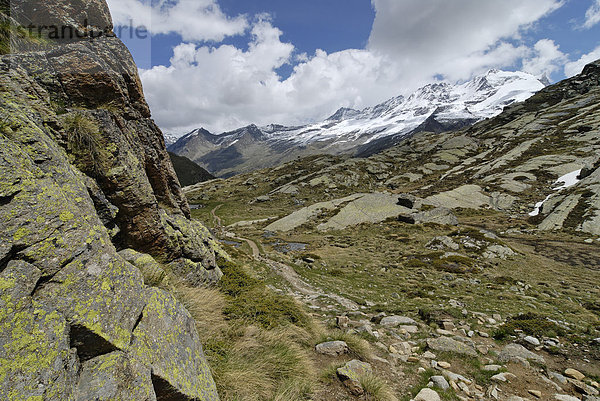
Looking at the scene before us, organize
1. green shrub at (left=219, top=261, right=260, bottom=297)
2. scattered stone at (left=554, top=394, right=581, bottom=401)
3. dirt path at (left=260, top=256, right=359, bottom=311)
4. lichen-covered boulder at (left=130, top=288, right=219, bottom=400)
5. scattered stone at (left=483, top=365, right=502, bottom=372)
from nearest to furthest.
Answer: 1. lichen-covered boulder at (left=130, top=288, right=219, bottom=400)
2. scattered stone at (left=554, top=394, right=581, bottom=401)
3. scattered stone at (left=483, top=365, right=502, bottom=372)
4. green shrub at (left=219, top=261, right=260, bottom=297)
5. dirt path at (left=260, top=256, right=359, bottom=311)

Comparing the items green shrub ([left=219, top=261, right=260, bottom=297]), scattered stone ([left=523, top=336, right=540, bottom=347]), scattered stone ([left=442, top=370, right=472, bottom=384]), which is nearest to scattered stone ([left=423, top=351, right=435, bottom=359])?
scattered stone ([left=442, top=370, right=472, bottom=384])

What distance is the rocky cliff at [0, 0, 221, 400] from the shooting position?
3371 millimetres

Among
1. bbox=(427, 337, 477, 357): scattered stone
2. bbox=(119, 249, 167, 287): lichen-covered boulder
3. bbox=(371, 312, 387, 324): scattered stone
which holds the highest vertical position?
bbox=(119, 249, 167, 287): lichen-covered boulder

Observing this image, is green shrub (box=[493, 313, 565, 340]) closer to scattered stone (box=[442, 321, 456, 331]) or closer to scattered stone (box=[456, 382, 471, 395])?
scattered stone (box=[442, 321, 456, 331])

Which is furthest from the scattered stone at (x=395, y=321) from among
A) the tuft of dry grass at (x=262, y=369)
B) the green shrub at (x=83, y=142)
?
the green shrub at (x=83, y=142)

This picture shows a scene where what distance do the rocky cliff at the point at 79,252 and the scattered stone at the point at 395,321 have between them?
10076 millimetres

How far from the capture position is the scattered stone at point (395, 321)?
500 inches

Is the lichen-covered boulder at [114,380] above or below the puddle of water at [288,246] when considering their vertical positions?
above

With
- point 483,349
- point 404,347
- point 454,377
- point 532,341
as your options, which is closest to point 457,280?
point 532,341

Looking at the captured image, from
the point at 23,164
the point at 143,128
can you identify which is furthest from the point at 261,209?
the point at 23,164

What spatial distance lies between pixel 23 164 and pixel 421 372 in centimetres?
1210

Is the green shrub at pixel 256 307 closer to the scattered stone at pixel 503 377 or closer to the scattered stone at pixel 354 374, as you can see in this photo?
the scattered stone at pixel 354 374

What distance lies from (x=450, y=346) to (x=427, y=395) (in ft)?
13.0

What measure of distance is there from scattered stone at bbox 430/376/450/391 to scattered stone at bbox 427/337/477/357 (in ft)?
7.52
